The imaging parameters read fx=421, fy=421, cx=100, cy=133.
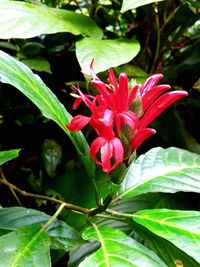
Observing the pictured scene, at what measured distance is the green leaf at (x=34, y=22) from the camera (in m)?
0.91

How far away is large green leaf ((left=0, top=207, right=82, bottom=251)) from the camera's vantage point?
0.73 metres

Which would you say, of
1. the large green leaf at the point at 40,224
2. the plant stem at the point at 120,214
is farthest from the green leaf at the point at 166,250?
the large green leaf at the point at 40,224

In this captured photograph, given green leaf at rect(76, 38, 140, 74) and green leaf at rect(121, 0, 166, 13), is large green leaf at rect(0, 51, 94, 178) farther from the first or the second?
green leaf at rect(121, 0, 166, 13)

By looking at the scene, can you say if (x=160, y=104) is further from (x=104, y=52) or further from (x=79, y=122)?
(x=104, y=52)

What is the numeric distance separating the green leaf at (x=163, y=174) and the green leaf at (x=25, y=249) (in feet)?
0.63

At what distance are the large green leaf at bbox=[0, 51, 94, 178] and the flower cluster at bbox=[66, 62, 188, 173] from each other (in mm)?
48

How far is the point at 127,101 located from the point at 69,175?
0.52 meters

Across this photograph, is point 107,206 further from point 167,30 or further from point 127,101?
point 167,30

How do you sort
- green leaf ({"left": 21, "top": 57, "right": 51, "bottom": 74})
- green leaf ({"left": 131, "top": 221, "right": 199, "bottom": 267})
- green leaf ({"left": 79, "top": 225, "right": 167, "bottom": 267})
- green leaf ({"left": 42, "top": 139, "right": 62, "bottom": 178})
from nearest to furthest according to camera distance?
green leaf ({"left": 79, "top": 225, "right": 167, "bottom": 267}) → green leaf ({"left": 131, "top": 221, "right": 199, "bottom": 267}) → green leaf ({"left": 21, "top": 57, "right": 51, "bottom": 74}) → green leaf ({"left": 42, "top": 139, "right": 62, "bottom": 178})

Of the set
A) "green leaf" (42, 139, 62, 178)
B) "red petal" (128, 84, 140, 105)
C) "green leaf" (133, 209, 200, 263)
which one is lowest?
"green leaf" (42, 139, 62, 178)

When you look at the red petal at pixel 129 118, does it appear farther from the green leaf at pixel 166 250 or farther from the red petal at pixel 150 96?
the green leaf at pixel 166 250

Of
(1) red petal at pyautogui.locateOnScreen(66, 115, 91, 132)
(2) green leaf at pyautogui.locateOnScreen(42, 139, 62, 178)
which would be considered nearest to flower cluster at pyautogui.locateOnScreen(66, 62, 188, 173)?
(1) red petal at pyautogui.locateOnScreen(66, 115, 91, 132)

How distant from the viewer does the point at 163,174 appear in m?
0.81

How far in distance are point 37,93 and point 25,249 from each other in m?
0.25
